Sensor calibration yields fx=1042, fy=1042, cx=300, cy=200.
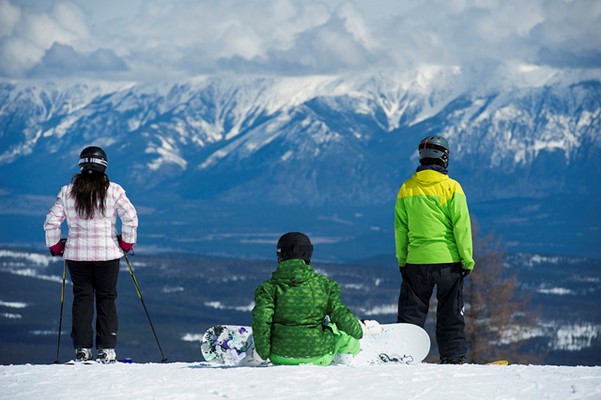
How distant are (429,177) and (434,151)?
0.30 metres

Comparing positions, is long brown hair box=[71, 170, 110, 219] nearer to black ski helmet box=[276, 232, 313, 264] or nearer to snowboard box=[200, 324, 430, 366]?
snowboard box=[200, 324, 430, 366]

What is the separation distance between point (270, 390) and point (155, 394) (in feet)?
3.08

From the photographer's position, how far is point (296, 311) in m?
9.35

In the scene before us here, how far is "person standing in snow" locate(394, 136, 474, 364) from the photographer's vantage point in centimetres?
1076

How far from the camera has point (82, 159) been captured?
437 inches

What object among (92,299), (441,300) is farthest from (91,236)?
(441,300)

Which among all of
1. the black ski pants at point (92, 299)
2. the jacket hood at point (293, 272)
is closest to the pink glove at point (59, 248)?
the black ski pants at point (92, 299)

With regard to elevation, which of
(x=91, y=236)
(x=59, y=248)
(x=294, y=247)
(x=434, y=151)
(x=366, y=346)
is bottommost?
(x=366, y=346)

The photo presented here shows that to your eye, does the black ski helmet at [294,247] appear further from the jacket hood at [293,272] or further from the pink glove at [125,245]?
the pink glove at [125,245]

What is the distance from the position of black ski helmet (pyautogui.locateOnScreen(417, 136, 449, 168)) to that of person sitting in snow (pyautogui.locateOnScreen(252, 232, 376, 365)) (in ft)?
7.32

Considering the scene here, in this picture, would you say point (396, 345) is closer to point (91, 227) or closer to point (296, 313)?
point (296, 313)

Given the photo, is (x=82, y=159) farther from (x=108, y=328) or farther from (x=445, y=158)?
(x=445, y=158)

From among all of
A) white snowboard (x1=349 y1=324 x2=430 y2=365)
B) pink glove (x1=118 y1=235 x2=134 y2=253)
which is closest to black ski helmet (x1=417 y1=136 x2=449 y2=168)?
white snowboard (x1=349 y1=324 x2=430 y2=365)

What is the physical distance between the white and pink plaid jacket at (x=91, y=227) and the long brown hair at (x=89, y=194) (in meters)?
0.05
